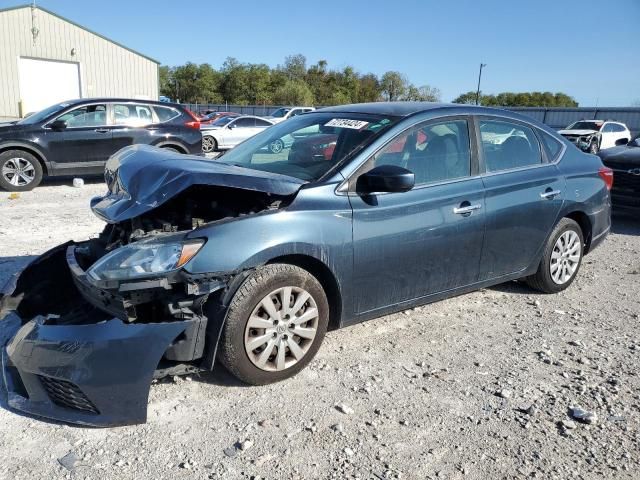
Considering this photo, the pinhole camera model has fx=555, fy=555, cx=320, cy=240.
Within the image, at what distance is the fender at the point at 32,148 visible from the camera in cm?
958

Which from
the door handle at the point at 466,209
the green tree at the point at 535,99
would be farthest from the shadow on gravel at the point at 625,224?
the green tree at the point at 535,99

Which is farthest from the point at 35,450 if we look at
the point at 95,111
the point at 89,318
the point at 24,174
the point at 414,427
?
the point at 95,111

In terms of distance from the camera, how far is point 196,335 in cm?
296

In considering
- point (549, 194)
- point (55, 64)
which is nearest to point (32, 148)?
point (549, 194)

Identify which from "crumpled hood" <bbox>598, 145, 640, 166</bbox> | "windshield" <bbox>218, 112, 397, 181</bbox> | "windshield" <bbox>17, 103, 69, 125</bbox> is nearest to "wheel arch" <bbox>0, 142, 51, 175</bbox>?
"windshield" <bbox>17, 103, 69, 125</bbox>

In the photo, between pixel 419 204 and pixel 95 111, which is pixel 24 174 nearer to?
pixel 95 111

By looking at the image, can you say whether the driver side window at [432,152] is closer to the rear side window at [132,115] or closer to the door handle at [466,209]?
the door handle at [466,209]

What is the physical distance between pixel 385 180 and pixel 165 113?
8883 mm

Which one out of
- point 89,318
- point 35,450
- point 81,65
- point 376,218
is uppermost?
point 81,65

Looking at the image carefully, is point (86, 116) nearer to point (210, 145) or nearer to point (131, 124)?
point (131, 124)

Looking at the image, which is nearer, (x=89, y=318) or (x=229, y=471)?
(x=229, y=471)

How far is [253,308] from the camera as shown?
10.3 ft

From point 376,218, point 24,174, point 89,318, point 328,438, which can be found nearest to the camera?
point 328,438

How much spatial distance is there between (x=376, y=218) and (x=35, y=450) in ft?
7.53
